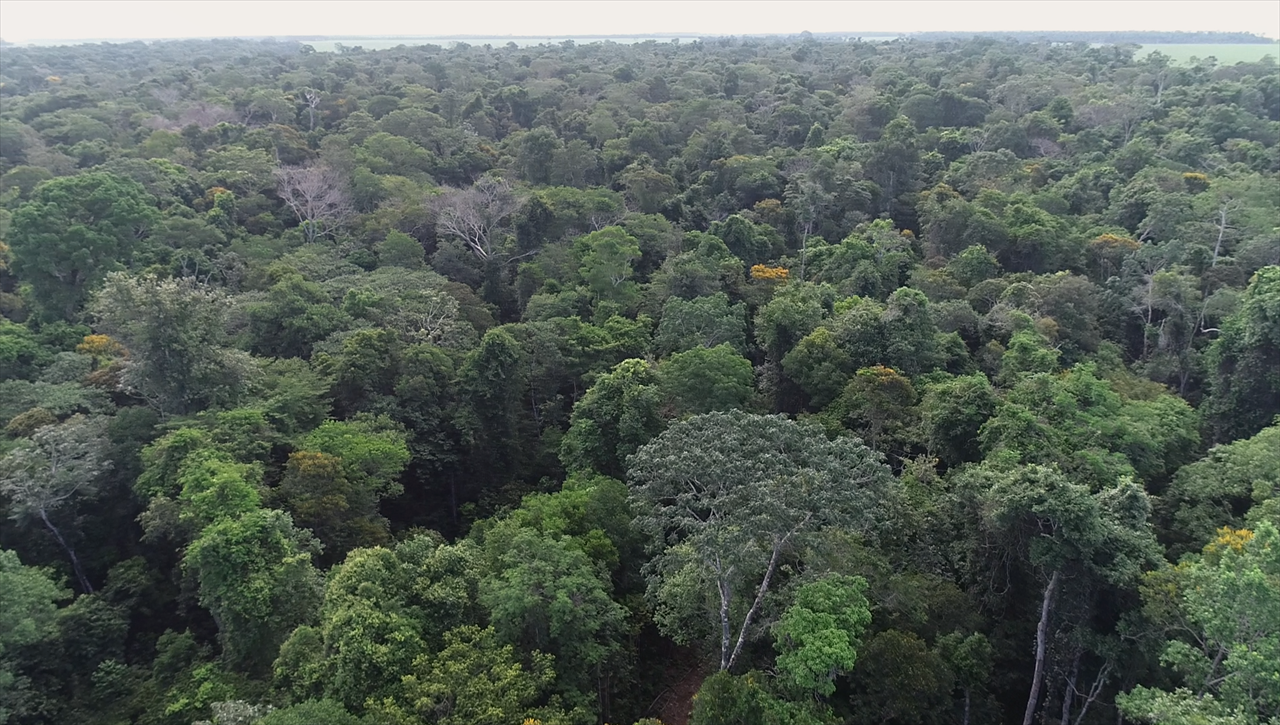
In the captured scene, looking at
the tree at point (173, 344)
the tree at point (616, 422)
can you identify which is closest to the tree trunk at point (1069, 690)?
the tree at point (616, 422)

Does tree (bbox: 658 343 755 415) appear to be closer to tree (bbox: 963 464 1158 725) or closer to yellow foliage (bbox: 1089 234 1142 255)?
tree (bbox: 963 464 1158 725)

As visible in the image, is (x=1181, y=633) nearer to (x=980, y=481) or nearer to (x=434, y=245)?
(x=980, y=481)

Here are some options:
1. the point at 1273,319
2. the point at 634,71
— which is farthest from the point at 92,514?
the point at 634,71

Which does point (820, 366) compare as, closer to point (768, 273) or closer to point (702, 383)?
point (702, 383)

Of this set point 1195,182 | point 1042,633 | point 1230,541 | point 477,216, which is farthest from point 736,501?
point 1195,182

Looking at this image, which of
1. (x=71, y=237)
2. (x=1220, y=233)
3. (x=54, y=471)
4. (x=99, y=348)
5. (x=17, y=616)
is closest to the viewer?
(x=17, y=616)

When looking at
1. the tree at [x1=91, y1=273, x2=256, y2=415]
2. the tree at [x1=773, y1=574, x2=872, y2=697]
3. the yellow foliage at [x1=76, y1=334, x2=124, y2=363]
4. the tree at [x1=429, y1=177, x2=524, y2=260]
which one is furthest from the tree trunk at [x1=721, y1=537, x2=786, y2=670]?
the tree at [x1=429, y1=177, x2=524, y2=260]
